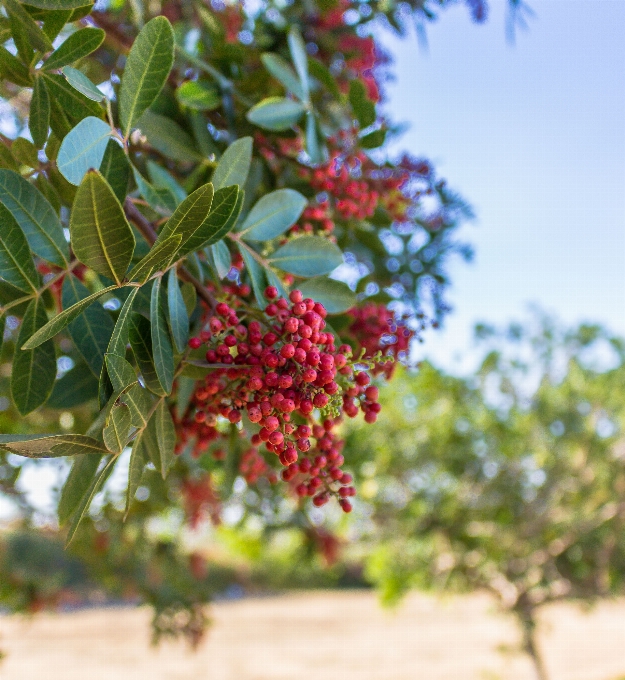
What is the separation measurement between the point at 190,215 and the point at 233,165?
33cm

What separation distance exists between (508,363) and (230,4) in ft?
20.2

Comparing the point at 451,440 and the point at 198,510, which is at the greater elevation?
the point at 451,440

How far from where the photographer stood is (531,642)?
7414 mm

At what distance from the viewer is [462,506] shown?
732cm

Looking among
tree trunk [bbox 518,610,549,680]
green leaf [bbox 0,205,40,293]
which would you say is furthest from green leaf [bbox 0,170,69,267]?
tree trunk [bbox 518,610,549,680]

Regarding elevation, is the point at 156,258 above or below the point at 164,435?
above

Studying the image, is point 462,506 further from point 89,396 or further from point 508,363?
point 89,396

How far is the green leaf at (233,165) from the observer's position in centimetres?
99

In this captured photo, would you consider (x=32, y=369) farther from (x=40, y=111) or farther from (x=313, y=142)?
(x=313, y=142)

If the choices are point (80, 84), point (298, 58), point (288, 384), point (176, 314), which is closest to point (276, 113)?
point (298, 58)

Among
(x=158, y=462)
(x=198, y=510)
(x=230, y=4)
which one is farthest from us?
(x=198, y=510)

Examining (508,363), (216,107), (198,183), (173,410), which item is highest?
(508,363)

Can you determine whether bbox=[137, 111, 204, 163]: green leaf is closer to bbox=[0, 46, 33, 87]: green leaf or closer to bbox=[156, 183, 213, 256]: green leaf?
bbox=[0, 46, 33, 87]: green leaf

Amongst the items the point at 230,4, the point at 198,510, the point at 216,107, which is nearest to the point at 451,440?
the point at 198,510
